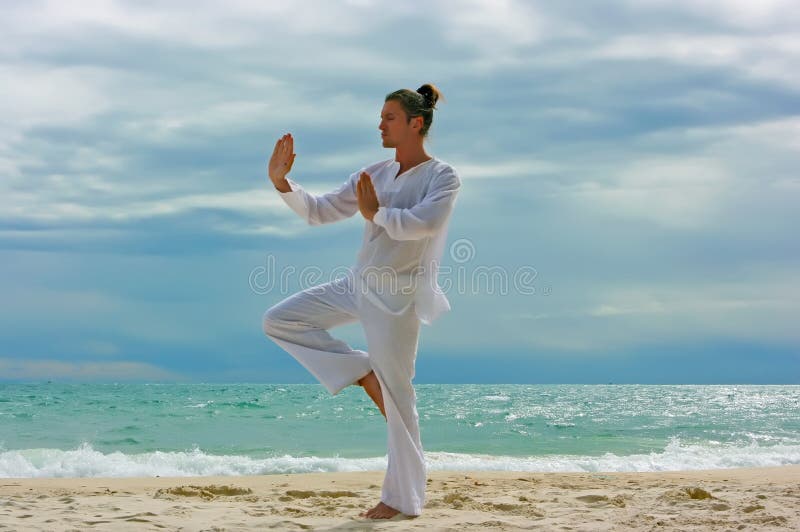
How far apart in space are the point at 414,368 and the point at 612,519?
53.5 inches

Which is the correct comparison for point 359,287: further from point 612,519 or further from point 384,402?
point 612,519

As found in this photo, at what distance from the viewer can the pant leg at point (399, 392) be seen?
14.5 feet

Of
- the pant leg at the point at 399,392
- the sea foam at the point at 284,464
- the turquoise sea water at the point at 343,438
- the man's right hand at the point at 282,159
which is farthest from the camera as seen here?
the turquoise sea water at the point at 343,438

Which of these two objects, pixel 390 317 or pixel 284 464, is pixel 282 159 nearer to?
pixel 390 317

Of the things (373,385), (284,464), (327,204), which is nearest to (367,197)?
(327,204)

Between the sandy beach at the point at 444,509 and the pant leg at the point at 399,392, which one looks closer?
the sandy beach at the point at 444,509

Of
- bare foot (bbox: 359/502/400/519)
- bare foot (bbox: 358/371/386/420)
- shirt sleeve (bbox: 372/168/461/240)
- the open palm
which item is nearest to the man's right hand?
the open palm

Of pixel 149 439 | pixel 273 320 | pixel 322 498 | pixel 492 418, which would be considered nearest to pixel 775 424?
pixel 492 418

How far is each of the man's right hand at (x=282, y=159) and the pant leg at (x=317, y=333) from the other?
650mm

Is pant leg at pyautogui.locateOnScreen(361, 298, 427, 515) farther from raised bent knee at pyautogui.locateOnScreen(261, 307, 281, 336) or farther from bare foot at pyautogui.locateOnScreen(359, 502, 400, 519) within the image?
raised bent knee at pyautogui.locateOnScreen(261, 307, 281, 336)

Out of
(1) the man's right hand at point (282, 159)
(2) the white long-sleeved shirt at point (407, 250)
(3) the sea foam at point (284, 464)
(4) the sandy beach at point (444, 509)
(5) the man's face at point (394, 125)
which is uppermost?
(5) the man's face at point (394, 125)

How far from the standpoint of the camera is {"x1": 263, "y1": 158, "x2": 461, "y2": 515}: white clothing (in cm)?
441

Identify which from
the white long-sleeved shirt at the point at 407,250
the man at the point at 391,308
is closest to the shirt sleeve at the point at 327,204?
the white long-sleeved shirt at the point at 407,250

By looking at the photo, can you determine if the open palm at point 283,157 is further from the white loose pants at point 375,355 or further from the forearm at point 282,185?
the white loose pants at point 375,355
